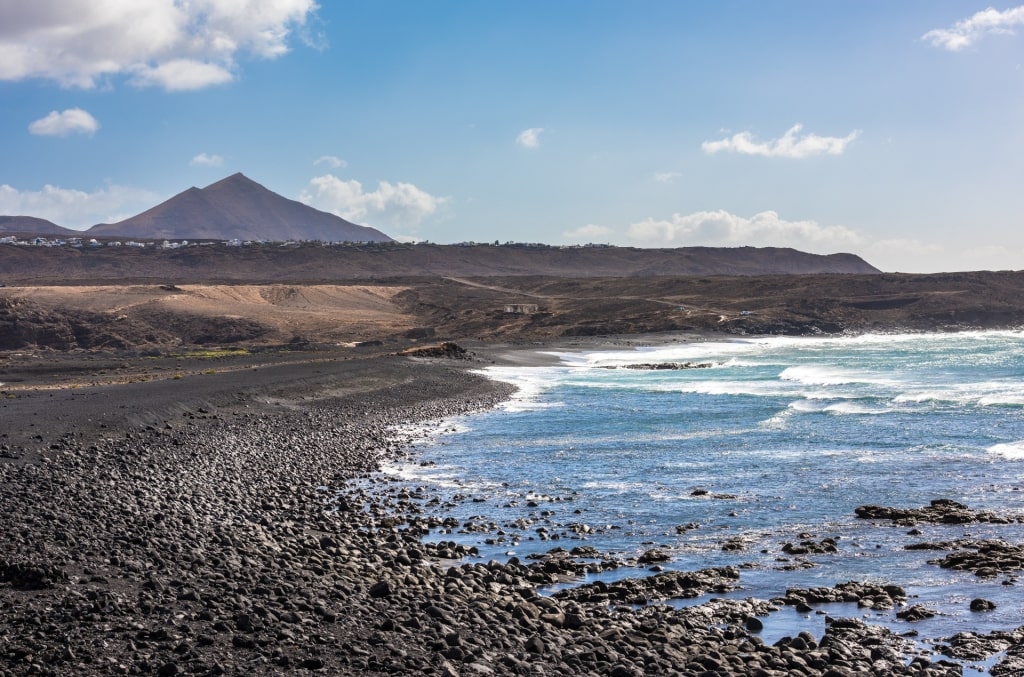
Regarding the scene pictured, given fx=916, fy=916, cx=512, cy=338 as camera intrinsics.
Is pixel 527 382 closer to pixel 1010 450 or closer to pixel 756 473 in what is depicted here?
pixel 756 473

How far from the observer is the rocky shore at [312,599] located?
1009 centimetres

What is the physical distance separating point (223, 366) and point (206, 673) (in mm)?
46196

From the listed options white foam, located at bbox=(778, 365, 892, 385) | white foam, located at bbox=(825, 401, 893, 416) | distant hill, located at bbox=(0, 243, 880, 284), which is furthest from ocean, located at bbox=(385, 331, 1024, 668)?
distant hill, located at bbox=(0, 243, 880, 284)

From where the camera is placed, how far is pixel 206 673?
9328 mm

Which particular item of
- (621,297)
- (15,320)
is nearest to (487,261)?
(621,297)

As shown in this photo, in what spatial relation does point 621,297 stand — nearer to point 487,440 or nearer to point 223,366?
point 223,366

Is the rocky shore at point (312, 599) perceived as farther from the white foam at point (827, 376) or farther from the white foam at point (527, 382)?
the white foam at point (827, 376)

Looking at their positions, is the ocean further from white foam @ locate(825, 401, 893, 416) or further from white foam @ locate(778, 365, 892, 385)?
white foam @ locate(778, 365, 892, 385)

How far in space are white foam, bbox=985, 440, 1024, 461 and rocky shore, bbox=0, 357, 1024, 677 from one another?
1401 cm

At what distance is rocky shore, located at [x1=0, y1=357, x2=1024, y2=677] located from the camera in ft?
33.1

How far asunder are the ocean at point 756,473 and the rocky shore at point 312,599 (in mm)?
1000

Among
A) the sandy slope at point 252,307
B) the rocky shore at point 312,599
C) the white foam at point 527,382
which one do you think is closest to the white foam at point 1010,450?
the rocky shore at point 312,599

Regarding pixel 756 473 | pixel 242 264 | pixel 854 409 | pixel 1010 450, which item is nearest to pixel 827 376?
pixel 854 409

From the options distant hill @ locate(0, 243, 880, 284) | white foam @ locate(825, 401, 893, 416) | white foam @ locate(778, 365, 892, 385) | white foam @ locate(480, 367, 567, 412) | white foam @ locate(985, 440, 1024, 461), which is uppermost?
distant hill @ locate(0, 243, 880, 284)
